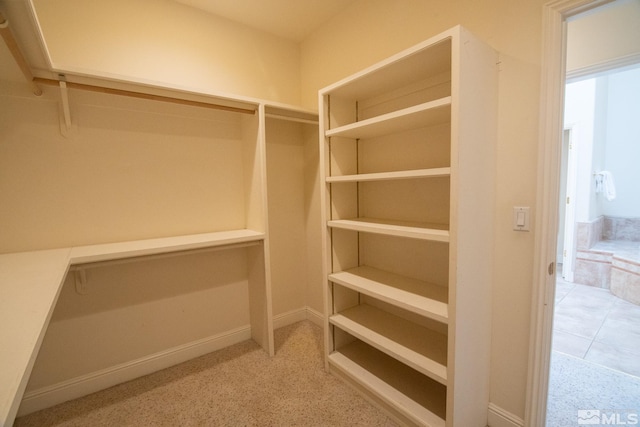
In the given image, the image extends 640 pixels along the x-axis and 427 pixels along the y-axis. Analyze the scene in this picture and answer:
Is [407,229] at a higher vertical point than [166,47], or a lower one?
lower

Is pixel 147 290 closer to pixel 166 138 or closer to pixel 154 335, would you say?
pixel 154 335

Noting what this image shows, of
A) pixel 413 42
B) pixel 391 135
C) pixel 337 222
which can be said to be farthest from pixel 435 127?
pixel 337 222

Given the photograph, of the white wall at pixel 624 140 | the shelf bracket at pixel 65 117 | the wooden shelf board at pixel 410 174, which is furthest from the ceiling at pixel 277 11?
the white wall at pixel 624 140

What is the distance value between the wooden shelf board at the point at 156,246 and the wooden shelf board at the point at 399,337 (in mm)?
888

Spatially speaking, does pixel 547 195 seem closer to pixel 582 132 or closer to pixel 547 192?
pixel 547 192

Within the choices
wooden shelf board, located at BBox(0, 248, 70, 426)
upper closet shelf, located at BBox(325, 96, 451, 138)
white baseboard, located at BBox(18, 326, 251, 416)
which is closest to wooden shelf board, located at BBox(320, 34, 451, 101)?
upper closet shelf, located at BBox(325, 96, 451, 138)

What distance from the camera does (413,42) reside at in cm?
172

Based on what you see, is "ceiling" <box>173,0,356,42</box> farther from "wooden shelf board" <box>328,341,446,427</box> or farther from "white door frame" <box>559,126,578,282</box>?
"white door frame" <box>559,126,578,282</box>

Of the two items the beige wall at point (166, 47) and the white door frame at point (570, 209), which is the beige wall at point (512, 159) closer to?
the beige wall at point (166, 47)

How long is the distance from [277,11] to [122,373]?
2.88 meters

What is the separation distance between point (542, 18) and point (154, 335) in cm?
291

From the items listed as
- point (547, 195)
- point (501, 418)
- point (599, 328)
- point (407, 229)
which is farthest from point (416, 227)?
point (599, 328)

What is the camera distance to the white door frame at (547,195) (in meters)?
1.19

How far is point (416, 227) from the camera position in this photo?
1521 millimetres
